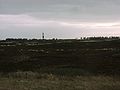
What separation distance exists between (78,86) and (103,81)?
9.70ft

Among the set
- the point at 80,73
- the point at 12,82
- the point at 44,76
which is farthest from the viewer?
the point at 80,73

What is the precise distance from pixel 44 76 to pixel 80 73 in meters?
4.27

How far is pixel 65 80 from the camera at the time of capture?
867 inches

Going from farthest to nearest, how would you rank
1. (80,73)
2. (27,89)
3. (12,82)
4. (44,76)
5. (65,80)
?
(80,73), (44,76), (65,80), (12,82), (27,89)

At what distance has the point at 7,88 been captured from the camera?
59.8 feet

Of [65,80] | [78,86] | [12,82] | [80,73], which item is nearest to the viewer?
[78,86]

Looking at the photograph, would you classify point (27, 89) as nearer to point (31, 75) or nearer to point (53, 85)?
point (53, 85)

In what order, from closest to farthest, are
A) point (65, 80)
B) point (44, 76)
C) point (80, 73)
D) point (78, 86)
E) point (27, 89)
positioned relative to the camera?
point (27, 89), point (78, 86), point (65, 80), point (44, 76), point (80, 73)

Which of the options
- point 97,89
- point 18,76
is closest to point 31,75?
point 18,76

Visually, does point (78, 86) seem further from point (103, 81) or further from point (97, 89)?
point (103, 81)

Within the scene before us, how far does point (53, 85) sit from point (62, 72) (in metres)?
8.25

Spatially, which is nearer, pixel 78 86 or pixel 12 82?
pixel 78 86

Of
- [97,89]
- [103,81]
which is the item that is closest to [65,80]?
[103,81]

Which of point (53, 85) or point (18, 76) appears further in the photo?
point (18, 76)
